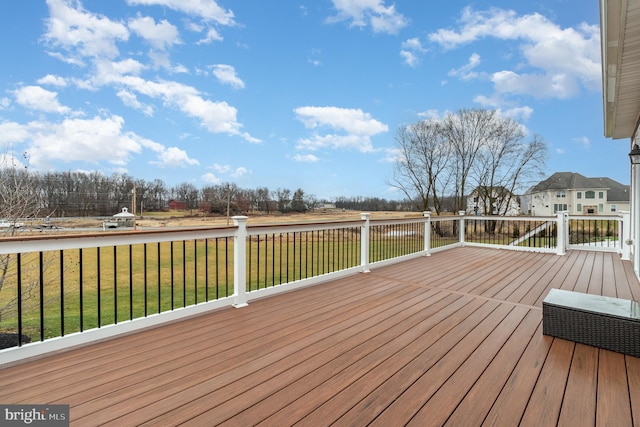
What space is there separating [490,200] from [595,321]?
16303 mm

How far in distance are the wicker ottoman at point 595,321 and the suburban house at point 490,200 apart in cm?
1564

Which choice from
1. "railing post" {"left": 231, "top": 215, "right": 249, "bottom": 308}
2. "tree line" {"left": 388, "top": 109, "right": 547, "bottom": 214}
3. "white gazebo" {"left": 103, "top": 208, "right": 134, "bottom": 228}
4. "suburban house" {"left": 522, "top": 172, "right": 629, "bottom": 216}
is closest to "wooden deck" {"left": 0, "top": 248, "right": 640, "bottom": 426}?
"railing post" {"left": 231, "top": 215, "right": 249, "bottom": 308}

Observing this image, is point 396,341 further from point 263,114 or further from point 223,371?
point 263,114

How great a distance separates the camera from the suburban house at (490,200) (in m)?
16.8

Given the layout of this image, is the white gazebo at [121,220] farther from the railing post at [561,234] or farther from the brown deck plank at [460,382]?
the railing post at [561,234]

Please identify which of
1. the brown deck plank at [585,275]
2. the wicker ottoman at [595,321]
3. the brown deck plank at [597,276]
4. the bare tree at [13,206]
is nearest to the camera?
the wicker ottoman at [595,321]

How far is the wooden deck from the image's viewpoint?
4.95 ft

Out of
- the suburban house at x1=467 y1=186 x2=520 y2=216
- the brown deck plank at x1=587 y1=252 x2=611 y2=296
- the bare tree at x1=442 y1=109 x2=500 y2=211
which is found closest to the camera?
the brown deck plank at x1=587 y1=252 x2=611 y2=296

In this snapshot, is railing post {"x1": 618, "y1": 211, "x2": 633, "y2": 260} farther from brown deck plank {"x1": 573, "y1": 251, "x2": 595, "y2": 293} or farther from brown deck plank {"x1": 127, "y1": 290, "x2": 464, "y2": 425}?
brown deck plank {"x1": 127, "y1": 290, "x2": 464, "y2": 425}

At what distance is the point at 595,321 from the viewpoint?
2246mm

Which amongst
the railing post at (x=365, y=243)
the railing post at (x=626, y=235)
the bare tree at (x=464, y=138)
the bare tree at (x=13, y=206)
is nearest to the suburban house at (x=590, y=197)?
the bare tree at (x=464, y=138)

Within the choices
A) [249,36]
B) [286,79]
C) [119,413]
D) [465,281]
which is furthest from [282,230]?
[286,79]

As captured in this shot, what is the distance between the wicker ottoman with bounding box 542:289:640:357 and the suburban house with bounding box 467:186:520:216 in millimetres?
15641

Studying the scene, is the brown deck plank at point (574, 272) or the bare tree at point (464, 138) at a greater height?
the bare tree at point (464, 138)
